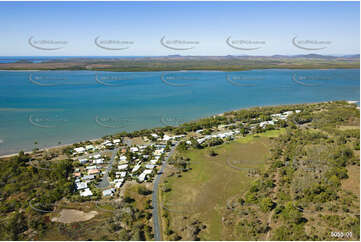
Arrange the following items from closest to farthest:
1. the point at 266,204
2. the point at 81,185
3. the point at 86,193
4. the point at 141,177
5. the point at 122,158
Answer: the point at 266,204, the point at 86,193, the point at 81,185, the point at 141,177, the point at 122,158

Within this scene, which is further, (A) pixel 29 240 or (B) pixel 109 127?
(B) pixel 109 127

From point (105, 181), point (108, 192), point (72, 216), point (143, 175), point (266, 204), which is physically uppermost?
point (266, 204)

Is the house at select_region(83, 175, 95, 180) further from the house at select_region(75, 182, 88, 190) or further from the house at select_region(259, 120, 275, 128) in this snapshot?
the house at select_region(259, 120, 275, 128)

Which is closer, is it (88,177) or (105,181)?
(105,181)

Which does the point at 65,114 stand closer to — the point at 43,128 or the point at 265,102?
the point at 43,128

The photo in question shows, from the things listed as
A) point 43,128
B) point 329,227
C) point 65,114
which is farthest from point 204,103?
point 329,227

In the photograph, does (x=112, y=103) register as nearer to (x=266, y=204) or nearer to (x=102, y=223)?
(x=102, y=223)

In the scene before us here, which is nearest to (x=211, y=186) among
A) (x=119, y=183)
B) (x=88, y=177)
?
(x=119, y=183)

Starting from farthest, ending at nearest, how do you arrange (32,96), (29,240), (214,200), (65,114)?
(32,96), (65,114), (214,200), (29,240)
